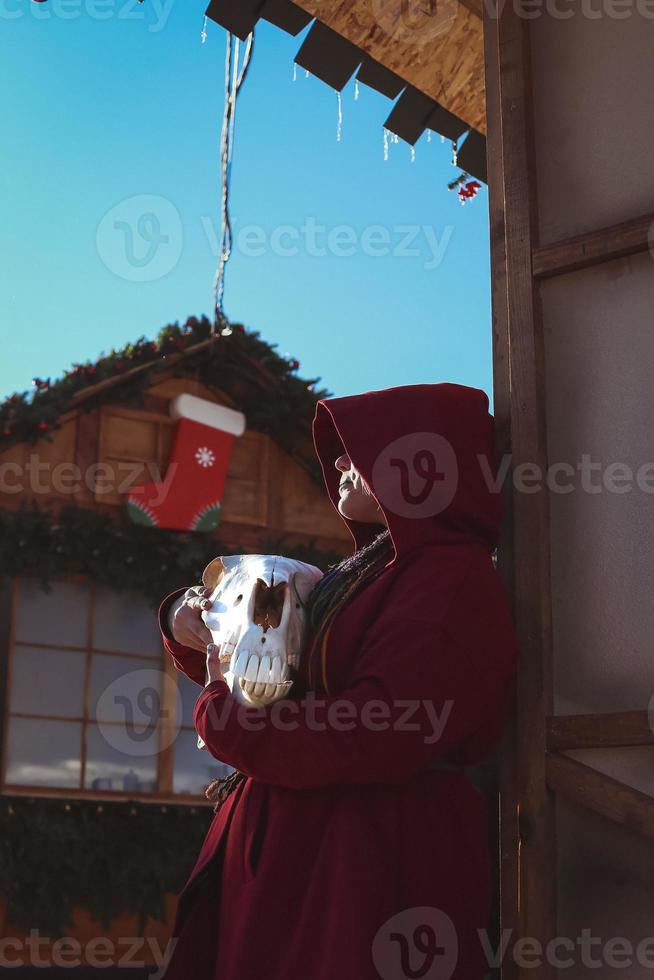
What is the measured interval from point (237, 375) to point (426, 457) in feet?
21.4

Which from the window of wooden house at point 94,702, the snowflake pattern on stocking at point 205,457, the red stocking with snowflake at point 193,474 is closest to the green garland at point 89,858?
the window of wooden house at point 94,702

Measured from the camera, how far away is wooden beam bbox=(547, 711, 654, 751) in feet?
7.65

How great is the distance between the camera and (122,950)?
7371 millimetres

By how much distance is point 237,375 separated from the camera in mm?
8992

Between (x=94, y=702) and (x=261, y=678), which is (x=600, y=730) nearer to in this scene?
(x=261, y=678)

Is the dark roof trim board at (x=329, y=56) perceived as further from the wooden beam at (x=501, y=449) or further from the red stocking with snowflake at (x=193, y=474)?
the red stocking with snowflake at (x=193, y=474)

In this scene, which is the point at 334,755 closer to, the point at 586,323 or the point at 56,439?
the point at 586,323

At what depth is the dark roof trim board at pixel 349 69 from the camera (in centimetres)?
389

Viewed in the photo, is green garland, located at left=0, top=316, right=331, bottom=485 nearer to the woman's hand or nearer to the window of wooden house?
the window of wooden house

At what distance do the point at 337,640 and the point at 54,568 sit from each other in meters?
5.53

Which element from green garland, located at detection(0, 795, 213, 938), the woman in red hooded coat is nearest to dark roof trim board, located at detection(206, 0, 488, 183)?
the woman in red hooded coat

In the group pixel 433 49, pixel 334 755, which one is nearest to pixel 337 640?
pixel 334 755

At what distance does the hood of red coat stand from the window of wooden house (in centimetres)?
547

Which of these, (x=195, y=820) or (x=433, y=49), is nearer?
(x=433, y=49)
